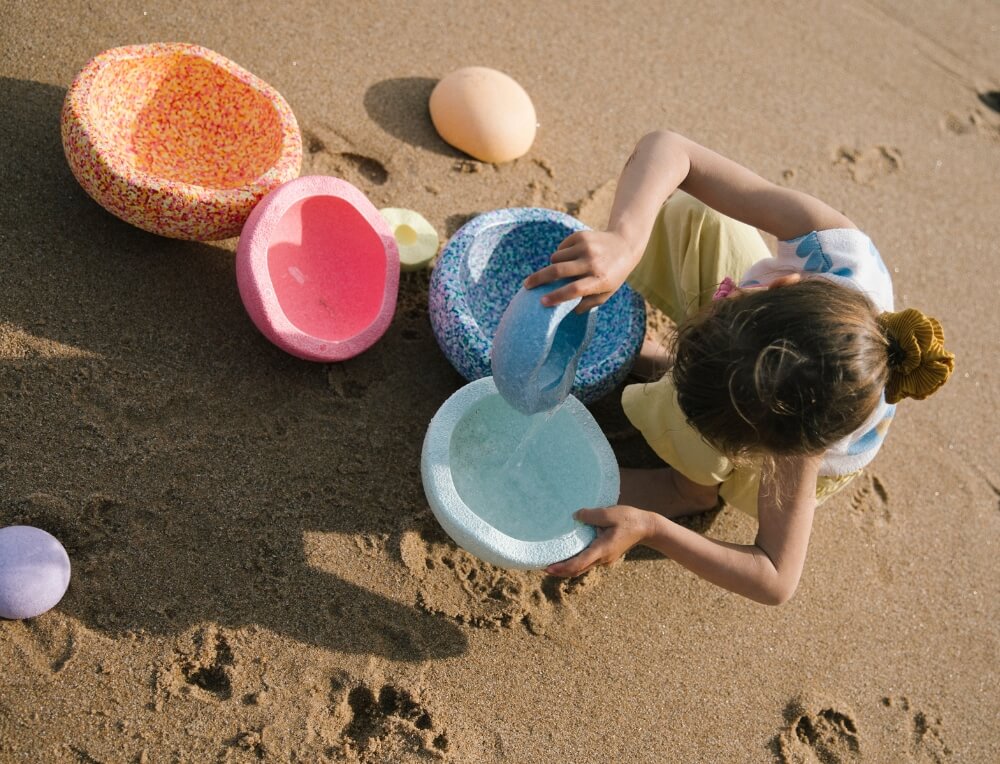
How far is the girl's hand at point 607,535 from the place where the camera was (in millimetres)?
1831

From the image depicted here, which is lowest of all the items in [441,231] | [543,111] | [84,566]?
[84,566]

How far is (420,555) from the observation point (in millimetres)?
2078

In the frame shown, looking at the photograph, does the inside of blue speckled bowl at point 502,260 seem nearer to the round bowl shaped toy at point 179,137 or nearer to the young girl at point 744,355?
the young girl at point 744,355

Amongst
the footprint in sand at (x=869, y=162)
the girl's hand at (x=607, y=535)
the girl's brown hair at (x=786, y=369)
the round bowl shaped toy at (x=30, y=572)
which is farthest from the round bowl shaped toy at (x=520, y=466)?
the footprint in sand at (x=869, y=162)

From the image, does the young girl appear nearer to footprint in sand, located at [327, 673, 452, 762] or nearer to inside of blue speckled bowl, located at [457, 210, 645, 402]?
inside of blue speckled bowl, located at [457, 210, 645, 402]

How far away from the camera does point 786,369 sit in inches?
63.1

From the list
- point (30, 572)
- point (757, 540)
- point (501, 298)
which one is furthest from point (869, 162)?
point (30, 572)

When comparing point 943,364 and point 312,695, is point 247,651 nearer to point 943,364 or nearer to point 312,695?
point 312,695

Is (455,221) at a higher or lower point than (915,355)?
lower

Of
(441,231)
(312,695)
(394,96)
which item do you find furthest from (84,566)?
(394,96)

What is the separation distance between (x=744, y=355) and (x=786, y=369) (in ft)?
0.26

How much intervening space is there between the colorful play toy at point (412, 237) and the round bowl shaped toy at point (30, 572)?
1128 mm

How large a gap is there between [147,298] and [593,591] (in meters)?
1.32

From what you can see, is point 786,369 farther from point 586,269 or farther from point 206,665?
point 206,665
